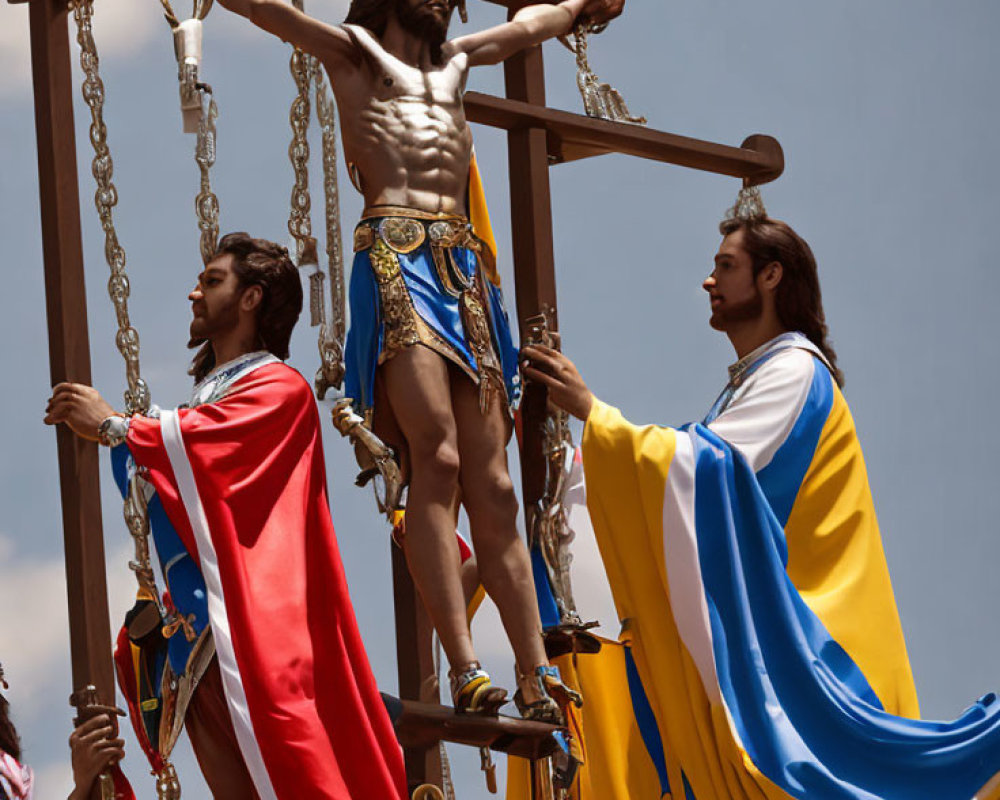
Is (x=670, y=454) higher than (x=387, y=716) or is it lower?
higher

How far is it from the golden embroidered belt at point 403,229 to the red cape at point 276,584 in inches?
18.2

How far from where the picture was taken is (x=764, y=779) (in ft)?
25.0

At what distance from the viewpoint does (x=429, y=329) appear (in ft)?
25.0

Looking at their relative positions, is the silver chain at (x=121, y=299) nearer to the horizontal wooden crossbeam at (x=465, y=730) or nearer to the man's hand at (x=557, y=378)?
the horizontal wooden crossbeam at (x=465, y=730)

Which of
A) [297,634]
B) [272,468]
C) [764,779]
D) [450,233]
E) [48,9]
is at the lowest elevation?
[764,779]

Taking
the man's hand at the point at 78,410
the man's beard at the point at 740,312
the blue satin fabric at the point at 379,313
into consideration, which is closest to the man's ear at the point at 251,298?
the blue satin fabric at the point at 379,313

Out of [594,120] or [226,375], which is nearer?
[226,375]

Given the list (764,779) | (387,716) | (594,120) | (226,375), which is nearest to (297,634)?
(387,716)

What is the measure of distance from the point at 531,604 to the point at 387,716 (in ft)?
1.73

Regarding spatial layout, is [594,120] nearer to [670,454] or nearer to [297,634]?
[670,454]

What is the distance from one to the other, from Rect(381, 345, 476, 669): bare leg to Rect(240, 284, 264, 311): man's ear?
18.7 inches

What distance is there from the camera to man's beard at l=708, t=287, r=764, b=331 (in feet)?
27.9

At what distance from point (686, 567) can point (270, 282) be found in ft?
4.68

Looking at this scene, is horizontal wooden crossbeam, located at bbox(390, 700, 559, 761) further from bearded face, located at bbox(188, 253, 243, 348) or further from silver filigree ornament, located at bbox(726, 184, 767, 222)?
silver filigree ornament, located at bbox(726, 184, 767, 222)
